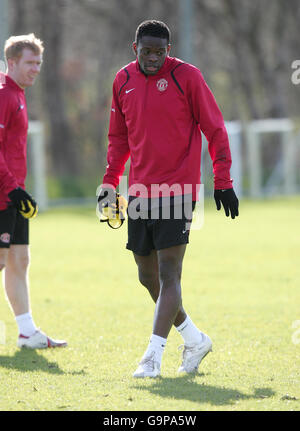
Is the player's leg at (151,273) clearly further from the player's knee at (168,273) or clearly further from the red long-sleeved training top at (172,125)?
the red long-sleeved training top at (172,125)

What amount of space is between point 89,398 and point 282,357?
6.01 ft

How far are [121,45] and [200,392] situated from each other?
32370 mm

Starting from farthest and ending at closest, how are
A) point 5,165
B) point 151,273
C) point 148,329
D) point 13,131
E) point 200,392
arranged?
point 148,329 < point 13,131 < point 5,165 < point 151,273 < point 200,392

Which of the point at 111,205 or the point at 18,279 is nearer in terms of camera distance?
the point at 111,205

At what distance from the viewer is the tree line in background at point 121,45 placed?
34.0 meters

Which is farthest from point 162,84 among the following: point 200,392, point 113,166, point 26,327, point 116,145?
point 26,327

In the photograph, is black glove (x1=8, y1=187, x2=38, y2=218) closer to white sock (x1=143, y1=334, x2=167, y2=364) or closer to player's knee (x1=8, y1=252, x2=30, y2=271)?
player's knee (x1=8, y1=252, x2=30, y2=271)

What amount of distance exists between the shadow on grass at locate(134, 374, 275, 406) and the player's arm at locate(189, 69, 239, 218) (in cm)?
113

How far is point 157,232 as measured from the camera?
20.7ft

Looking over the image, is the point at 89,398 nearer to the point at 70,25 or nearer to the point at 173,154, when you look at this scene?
the point at 173,154

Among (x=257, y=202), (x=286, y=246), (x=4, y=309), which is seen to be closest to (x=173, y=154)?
(x=4, y=309)

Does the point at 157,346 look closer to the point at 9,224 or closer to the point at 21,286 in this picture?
the point at 9,224
